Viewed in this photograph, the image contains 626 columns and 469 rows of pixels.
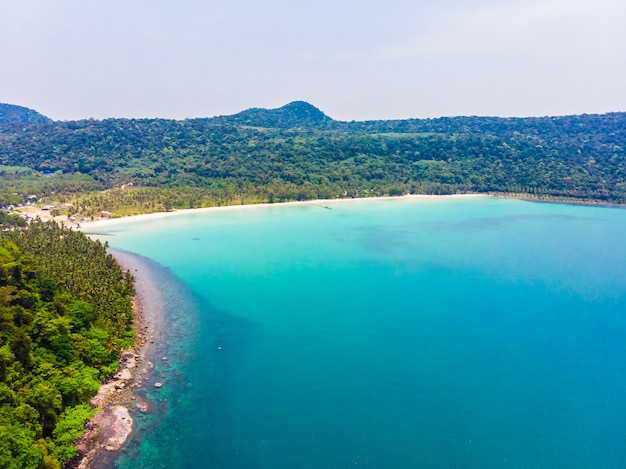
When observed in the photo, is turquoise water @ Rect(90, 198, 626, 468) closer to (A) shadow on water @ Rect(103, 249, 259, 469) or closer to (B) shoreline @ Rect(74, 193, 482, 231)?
(A) shadow on water @ Rect(103, 249, 259, 469)

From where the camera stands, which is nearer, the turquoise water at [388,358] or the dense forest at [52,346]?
the dense forest at [52,346]

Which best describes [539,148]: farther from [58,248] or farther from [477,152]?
[58,248]

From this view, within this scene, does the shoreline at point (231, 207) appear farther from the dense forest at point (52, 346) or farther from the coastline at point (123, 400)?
the coastline at point (123, 400)

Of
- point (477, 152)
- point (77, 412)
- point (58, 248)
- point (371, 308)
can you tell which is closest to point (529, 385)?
point (371, 308)

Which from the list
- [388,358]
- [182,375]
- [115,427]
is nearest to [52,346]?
[115,427]

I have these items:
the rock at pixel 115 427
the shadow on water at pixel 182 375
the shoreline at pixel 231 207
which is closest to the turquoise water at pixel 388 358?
the shadow on water at pixel 182 375

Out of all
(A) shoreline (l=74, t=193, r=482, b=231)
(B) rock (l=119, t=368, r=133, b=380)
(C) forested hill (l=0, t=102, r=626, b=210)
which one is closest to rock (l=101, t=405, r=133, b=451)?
(B) rock (l=119, t=368, r=133, b=380)
